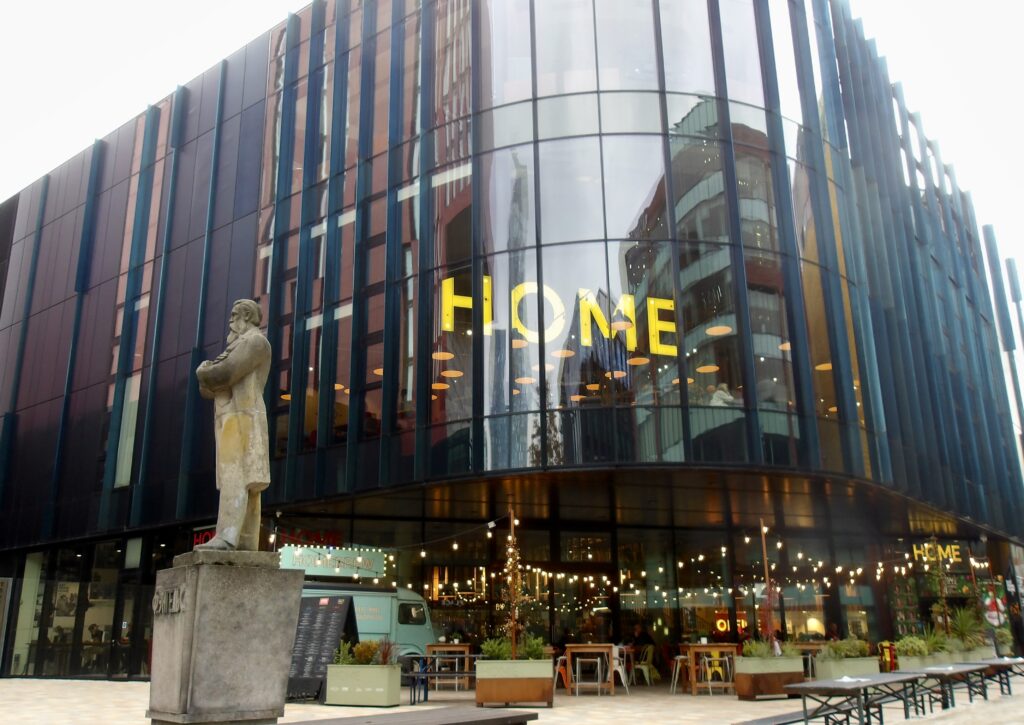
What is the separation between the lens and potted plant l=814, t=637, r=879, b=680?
18438mm

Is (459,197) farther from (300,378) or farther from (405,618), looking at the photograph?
(405,618)

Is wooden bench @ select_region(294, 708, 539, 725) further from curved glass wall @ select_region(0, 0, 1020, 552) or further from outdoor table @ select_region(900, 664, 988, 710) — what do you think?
curved glass wall @ select_region(0, 0, 1020, 552)

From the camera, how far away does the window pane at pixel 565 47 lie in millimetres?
21797

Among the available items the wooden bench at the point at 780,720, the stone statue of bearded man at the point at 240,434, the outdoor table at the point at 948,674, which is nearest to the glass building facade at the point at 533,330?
the outdoor table at the point at 948,674

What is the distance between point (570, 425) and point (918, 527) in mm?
16494

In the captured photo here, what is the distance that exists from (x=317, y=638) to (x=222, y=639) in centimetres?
1127

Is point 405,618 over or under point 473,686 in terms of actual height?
over

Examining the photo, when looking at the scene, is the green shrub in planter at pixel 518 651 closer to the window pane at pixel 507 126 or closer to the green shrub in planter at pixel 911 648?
the green shrub in planter at pixel 911 648

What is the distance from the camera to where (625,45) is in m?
22.0

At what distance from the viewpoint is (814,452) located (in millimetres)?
19844

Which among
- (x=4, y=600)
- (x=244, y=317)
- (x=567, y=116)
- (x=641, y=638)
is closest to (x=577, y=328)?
(x=567, y=116)

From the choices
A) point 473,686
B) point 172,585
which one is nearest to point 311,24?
point 473,686

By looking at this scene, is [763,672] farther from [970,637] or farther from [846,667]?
→ [970,637]

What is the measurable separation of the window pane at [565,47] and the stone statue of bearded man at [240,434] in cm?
1427
